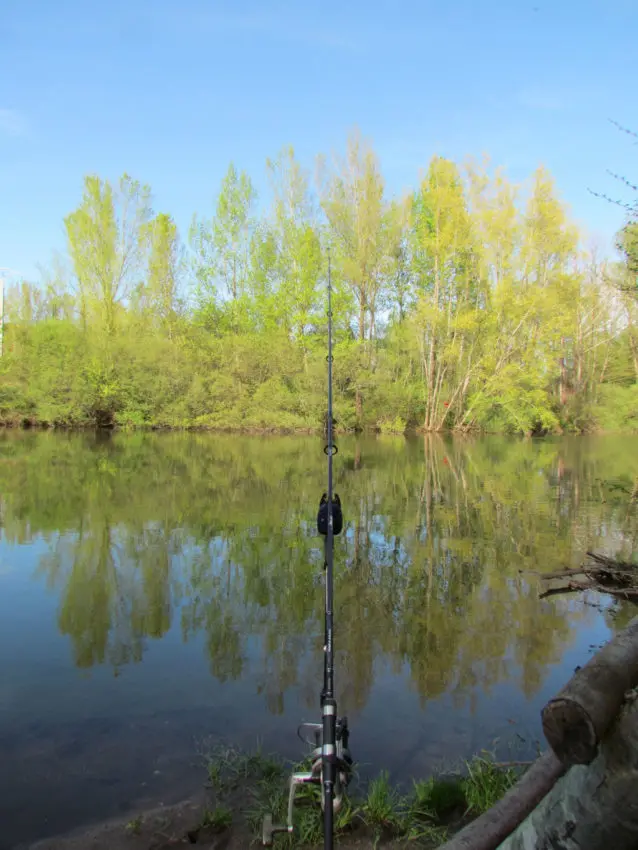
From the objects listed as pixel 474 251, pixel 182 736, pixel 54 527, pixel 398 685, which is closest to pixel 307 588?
pixel 398 685

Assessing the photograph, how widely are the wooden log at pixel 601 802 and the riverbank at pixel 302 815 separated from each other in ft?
7.15

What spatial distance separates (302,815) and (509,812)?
4.72 feet

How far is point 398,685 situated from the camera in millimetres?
4691

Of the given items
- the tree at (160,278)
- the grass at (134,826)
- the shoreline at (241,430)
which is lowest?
the grass at (134,826)

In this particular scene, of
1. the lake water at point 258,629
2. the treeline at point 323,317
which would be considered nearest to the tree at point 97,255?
the treeline at point 323,317

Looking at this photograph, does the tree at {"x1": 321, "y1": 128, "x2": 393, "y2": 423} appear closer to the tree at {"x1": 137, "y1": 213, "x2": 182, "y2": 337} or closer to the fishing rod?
the tree at {"x1": 137, "y1": 213, "x2": 182, "y2": 337}

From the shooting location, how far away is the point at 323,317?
3359cm

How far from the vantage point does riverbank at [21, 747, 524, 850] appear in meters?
3.01

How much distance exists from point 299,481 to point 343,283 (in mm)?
20951

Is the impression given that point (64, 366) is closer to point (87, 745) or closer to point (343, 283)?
point (343, 283)

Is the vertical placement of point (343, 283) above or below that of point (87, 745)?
above

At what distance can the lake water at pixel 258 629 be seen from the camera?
3824mm

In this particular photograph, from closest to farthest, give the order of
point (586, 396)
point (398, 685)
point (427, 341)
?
point (398, 685), point (427, 341), point (586, 396)

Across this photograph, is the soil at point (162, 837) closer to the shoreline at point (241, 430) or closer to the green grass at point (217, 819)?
the green grass at point (217, 819)
